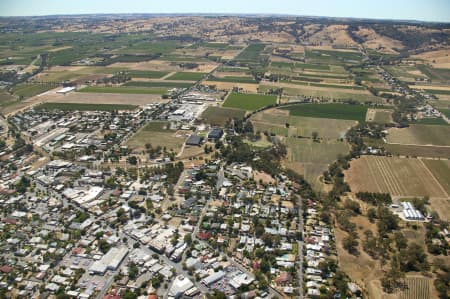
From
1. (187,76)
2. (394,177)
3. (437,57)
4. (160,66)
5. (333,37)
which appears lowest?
(394,177)

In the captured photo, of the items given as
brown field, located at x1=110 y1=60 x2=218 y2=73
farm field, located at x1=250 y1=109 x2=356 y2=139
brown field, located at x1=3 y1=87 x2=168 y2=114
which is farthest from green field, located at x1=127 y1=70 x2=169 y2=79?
farm field, located at x1=250 y1=109 x2=356 y2=139

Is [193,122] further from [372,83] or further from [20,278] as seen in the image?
[372,83]

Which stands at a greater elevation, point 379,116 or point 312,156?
point 379,116

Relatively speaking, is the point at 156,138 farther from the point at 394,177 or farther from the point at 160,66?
the point at 160,66

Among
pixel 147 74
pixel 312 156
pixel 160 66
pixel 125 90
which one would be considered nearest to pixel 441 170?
pixel 312 156

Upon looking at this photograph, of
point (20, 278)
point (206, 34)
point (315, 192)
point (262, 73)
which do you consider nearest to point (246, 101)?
point (262, 73)

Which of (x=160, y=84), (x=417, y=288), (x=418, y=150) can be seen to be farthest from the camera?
(x=160, y=84)

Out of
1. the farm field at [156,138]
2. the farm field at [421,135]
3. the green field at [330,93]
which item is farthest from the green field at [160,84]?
the farm field at [421,135]
